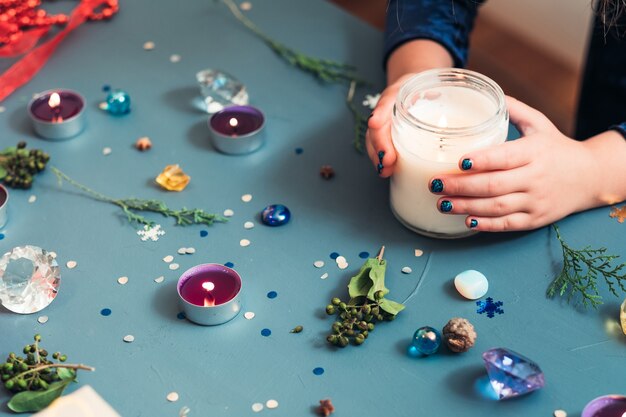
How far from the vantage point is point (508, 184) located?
2.93 feet

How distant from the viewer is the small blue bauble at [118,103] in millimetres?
1102

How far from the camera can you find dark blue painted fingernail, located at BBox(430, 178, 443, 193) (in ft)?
2.89

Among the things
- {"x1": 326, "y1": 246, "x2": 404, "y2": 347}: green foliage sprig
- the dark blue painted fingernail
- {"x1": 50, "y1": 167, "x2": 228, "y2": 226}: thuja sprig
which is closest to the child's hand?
the dark blue painted fingernail

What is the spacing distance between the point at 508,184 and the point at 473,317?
0.16 m

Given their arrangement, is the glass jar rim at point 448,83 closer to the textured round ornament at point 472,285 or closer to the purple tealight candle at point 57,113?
the textured round ornament at point 472,285

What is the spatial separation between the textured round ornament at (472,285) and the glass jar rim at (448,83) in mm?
159

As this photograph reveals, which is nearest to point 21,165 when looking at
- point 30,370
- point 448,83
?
point 30,370

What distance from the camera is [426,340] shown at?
0.79 meters

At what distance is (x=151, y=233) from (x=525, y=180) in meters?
0.45

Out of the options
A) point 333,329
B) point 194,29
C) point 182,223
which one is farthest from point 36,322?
point 194,29

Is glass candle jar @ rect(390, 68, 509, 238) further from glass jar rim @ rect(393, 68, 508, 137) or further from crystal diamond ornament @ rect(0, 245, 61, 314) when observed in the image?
crystal diamond ornament @ rect(0, 245, 61, 314)

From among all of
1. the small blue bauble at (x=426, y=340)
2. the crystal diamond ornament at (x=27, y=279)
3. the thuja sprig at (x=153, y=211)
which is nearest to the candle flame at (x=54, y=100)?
the thuja sprig at (x=153, y=211)

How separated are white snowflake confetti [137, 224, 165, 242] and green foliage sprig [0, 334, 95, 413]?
189 millimetres

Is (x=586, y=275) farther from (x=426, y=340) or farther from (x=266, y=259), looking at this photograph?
(x=266, y=259)
